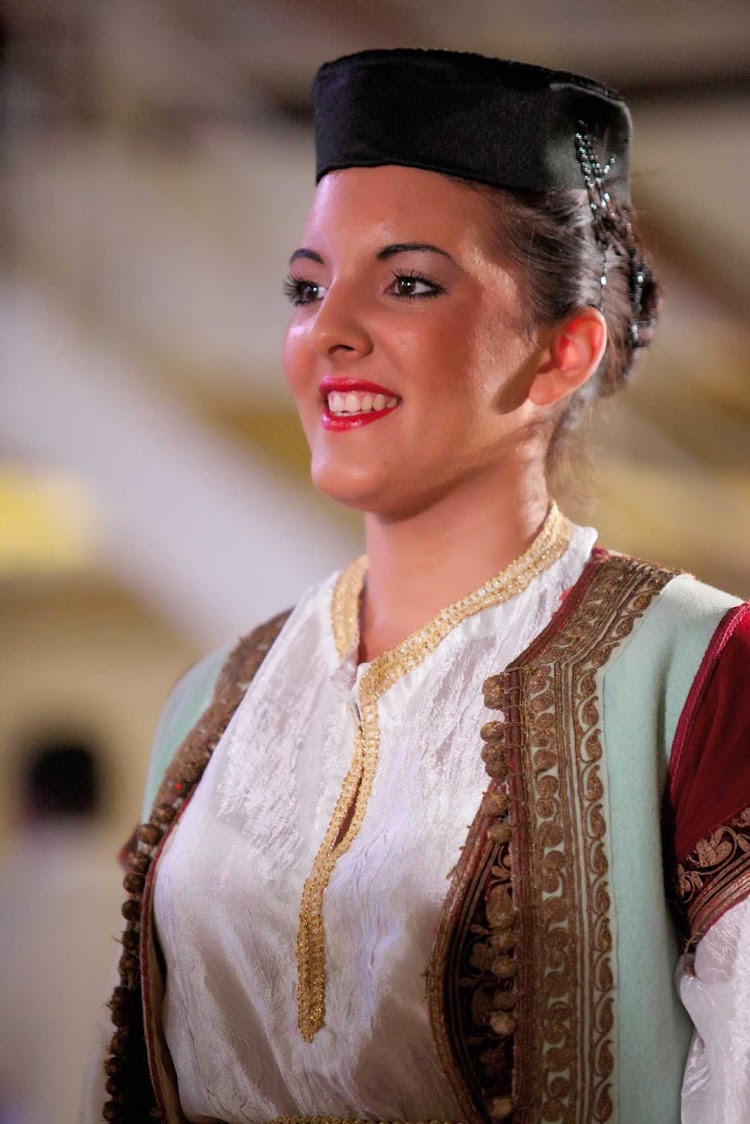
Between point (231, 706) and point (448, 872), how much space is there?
386mm

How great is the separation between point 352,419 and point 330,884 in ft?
1.48

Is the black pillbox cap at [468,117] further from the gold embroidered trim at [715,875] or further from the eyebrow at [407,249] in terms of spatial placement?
the gold embroidered trim at [715,875]

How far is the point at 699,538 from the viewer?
6.97 ft

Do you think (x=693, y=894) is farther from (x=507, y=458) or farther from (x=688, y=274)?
(x=688, y=274)

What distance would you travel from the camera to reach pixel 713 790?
1.13 m

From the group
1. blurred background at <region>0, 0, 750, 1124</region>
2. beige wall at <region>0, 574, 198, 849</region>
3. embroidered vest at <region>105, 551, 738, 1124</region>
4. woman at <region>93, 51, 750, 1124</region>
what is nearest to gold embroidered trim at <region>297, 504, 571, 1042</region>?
woman at <region>93, 51, 750, 1124</region>

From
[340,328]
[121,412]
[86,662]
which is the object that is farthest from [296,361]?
[86,662]

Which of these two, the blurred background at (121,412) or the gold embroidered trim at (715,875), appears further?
the blurred background at (121,412)

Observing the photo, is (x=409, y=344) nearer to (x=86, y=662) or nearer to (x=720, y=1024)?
(x=720, y=1024)

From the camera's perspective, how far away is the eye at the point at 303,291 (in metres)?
1.38

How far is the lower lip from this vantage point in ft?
4.25

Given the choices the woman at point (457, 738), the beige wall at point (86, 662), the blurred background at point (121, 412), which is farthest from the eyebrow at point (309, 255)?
the beige wall at point (86, 662)

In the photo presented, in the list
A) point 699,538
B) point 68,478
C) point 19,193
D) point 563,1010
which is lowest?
point 563,1010

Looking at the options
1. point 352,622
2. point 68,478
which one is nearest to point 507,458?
point 352,622
